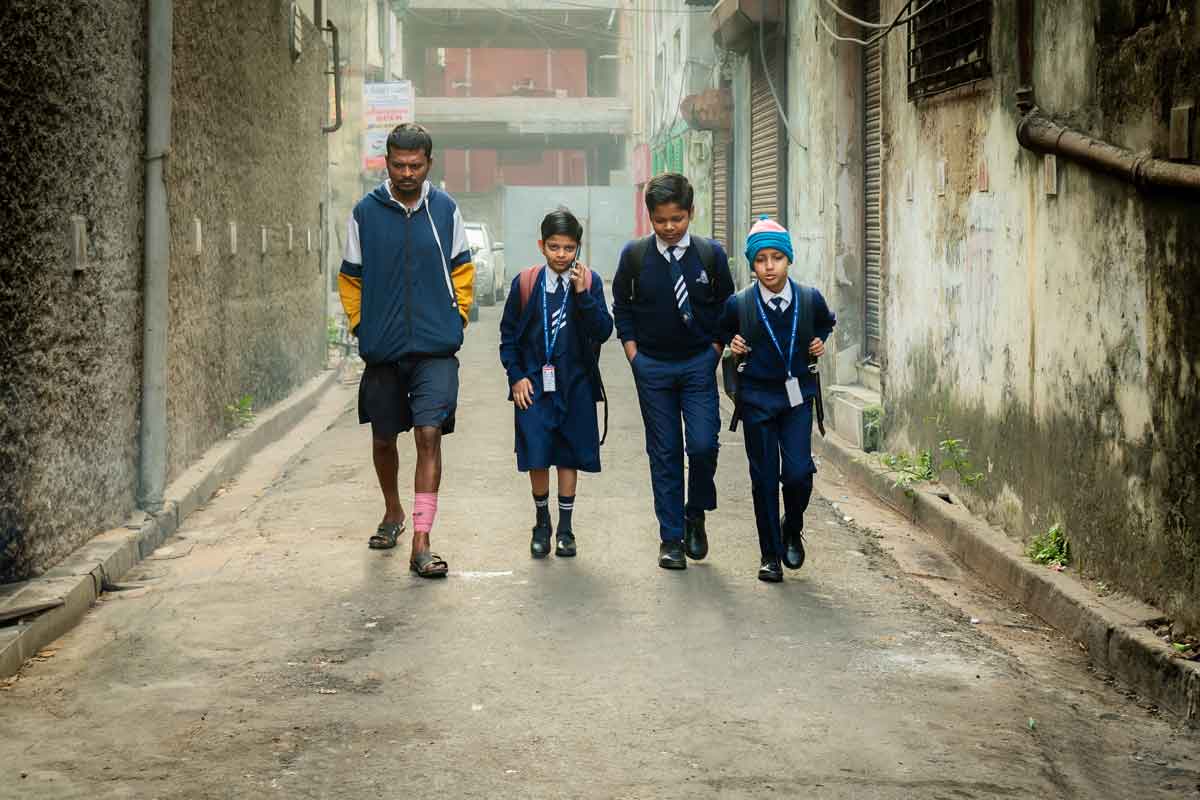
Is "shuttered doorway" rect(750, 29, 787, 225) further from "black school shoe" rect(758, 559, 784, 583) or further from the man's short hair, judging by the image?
"black school shoe" rect(758, 559, 784, 583)

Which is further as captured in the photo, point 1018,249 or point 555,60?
point 555,60

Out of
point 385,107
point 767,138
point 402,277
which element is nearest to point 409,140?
point 402,277

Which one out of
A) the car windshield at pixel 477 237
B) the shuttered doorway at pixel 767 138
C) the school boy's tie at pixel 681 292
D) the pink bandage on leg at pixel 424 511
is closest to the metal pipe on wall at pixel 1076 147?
the school boy's tie at pixel 681 292

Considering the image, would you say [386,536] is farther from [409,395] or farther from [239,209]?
[239,209]

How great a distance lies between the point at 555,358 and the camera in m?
7.58

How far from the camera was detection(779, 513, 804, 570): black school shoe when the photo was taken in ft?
24.0

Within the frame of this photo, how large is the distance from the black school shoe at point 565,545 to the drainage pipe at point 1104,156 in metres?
→ 2.76

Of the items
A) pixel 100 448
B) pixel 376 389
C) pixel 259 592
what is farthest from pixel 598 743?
pixel 100 448

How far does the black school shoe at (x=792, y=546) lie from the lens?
732 cm

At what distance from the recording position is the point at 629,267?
7.36 m

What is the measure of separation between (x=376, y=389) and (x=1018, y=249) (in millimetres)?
3157

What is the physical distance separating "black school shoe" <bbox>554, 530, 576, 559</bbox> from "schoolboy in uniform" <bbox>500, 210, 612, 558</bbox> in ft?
0.76

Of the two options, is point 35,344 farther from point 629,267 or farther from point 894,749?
point 894,749

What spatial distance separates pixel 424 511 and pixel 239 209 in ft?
16.9
